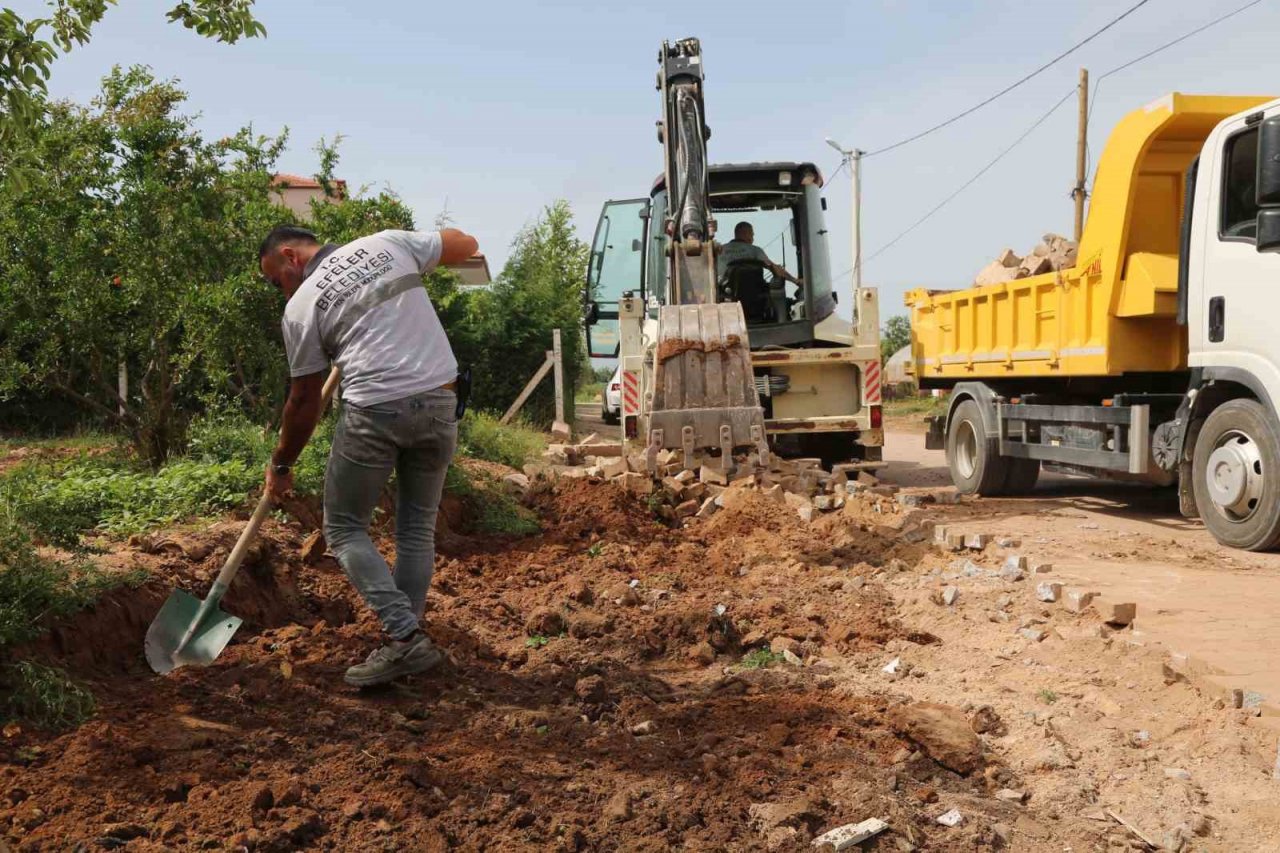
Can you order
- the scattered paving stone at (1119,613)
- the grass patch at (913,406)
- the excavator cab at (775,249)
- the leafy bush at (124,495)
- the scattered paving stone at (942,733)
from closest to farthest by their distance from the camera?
the scattered paving stone at (942,733)
the scattered paving stone at (1119,613)
the leafy bush at (124,495)
the excavator cab at (775,249)
the grass patch at (913,406)

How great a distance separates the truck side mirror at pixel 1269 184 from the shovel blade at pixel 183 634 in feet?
20.8

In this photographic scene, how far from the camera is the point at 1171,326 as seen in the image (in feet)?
28.0

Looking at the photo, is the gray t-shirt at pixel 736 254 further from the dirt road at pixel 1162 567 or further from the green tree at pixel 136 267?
the green tree at pixel 136 267

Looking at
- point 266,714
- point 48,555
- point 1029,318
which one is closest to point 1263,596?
point 1029,318

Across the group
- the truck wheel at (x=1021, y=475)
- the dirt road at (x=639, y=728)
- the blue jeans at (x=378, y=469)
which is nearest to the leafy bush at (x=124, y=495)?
the dirt road at (x=639, y=728)

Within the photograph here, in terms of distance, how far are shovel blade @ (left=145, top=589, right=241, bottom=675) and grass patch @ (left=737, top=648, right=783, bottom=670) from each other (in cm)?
227

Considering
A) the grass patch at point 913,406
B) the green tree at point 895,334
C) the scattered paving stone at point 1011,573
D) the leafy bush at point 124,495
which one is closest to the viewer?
the leafy bush at point 124,495

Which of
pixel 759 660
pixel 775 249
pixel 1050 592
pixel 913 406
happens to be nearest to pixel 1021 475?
pixel 775 249

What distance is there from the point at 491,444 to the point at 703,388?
3.53 metres

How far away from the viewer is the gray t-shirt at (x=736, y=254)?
11.5m

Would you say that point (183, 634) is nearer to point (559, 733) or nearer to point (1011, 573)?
point (559, 733)

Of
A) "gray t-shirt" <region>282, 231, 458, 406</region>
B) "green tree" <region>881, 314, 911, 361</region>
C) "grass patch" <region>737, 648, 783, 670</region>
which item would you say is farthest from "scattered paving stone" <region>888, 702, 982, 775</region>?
"green tree" <region>881, 314, 911, 361</region>

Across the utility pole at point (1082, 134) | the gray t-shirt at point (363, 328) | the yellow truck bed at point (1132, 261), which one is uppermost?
the utility pole at point (1082, 134)

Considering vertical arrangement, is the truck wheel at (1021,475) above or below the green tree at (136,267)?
below
